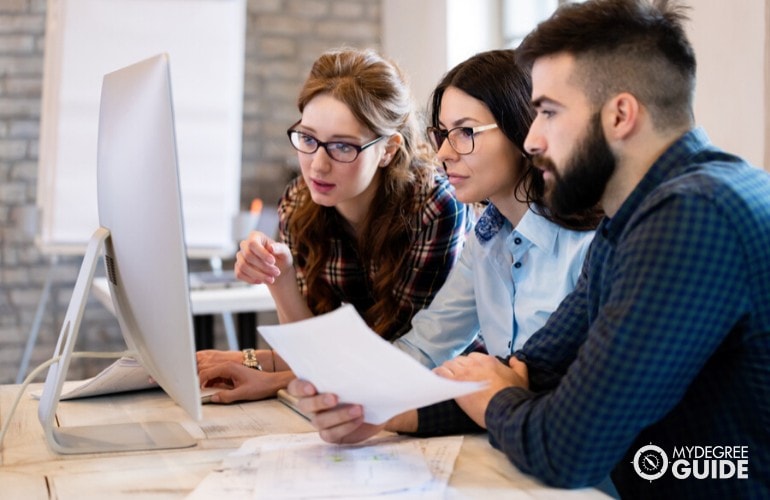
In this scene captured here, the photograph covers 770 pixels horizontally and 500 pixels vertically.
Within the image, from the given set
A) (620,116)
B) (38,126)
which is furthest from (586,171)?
(38,126)

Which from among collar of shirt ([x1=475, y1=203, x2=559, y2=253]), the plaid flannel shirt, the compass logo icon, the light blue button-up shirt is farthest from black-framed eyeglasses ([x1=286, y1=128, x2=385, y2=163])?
the compass logo icon

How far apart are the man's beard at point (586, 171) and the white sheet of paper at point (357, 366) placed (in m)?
0.29

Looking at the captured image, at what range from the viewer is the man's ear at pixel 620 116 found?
1122mm

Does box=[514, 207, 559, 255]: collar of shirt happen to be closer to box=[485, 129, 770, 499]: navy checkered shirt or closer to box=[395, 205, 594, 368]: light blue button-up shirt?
box=[395, 205, 594, 368]: light blue button-up shirt

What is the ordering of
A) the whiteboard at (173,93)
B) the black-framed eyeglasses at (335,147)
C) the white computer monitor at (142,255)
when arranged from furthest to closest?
the whiteboard at (173,93), the black-framed eyeglasses at (335,147), the white computer monitor at (142,255)

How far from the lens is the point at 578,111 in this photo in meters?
1.16

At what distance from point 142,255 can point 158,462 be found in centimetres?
26

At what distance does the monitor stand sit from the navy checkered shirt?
48cm

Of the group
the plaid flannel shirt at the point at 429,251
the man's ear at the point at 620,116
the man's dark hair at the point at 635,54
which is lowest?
the plaid flannel shirt at the point at 429,251

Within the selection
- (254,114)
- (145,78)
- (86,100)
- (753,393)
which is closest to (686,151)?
(753,393)

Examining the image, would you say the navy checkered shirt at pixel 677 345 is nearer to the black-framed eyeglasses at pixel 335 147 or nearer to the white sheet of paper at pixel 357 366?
the white sheet of paper at pixel 357 366

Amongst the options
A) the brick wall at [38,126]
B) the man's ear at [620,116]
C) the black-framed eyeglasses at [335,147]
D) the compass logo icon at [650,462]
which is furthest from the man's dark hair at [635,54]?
the brick wall at [38,126]

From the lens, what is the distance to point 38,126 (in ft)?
14.2

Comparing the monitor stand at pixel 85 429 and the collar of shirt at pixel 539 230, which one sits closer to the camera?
the monitor stand at pixel 85 429
